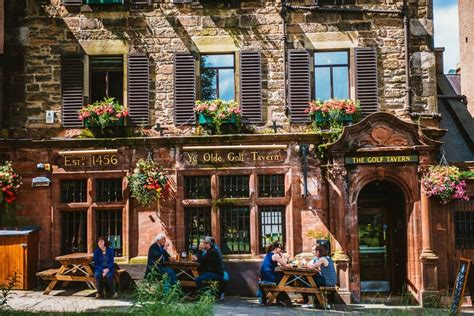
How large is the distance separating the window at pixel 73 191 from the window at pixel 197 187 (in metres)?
2.76

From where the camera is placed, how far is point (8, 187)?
15.3 meters

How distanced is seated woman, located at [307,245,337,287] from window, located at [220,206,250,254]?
2510 millimetres

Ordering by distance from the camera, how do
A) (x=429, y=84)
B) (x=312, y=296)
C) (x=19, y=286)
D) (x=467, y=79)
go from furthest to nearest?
(x=467, y=79), (x=429, y=84), (x=19, y=286), (x=312, y=296)

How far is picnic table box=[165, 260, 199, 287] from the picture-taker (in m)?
13.9

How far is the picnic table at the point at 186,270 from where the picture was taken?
45.5ft

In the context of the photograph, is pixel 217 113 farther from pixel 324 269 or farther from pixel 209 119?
pixel 324 269

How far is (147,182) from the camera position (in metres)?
15.0

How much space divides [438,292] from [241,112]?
6.68 metres

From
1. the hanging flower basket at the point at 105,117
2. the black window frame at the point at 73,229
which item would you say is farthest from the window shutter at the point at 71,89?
the black window frame at the point at 73,229

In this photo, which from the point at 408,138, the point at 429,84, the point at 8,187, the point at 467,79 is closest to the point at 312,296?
the point at 408,138

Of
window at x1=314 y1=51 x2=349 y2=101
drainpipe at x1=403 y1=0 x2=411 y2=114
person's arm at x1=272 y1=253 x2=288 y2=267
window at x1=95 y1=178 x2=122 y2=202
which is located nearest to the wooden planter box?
window at x1=95 y1=178 x2=122 y2=202

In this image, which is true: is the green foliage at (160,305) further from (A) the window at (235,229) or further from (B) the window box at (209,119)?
(B) the window box at (209,119)

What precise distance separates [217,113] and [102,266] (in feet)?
15.8

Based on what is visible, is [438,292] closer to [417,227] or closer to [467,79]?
[417,227]
